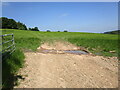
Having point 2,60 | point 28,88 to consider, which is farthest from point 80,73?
point 2,60

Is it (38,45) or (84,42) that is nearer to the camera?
(38,45)

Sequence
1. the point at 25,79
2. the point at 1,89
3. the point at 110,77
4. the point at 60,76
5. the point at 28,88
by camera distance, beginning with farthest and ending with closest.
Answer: the point at 110,77, the point at 60,76, the point at 25,79, the point at 28,88, the point at 1,89

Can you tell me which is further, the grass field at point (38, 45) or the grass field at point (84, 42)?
the grass field at point (84, 42)

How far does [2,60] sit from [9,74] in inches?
45.7

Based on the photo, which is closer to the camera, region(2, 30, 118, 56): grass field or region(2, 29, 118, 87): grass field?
region(2, 29, 118, 87): grass field

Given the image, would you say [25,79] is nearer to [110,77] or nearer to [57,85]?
[57,85]

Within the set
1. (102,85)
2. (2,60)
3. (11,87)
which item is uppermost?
(2,60)

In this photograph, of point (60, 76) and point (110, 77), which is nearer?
point (60, 76)

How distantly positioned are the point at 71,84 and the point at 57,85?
56 centimetres

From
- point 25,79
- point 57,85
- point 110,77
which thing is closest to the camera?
point 57,85

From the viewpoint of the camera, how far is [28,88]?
11.2 feet

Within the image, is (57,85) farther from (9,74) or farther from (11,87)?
(9,74)

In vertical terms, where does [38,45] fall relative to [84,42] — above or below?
below

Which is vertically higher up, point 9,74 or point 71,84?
point 9,74
